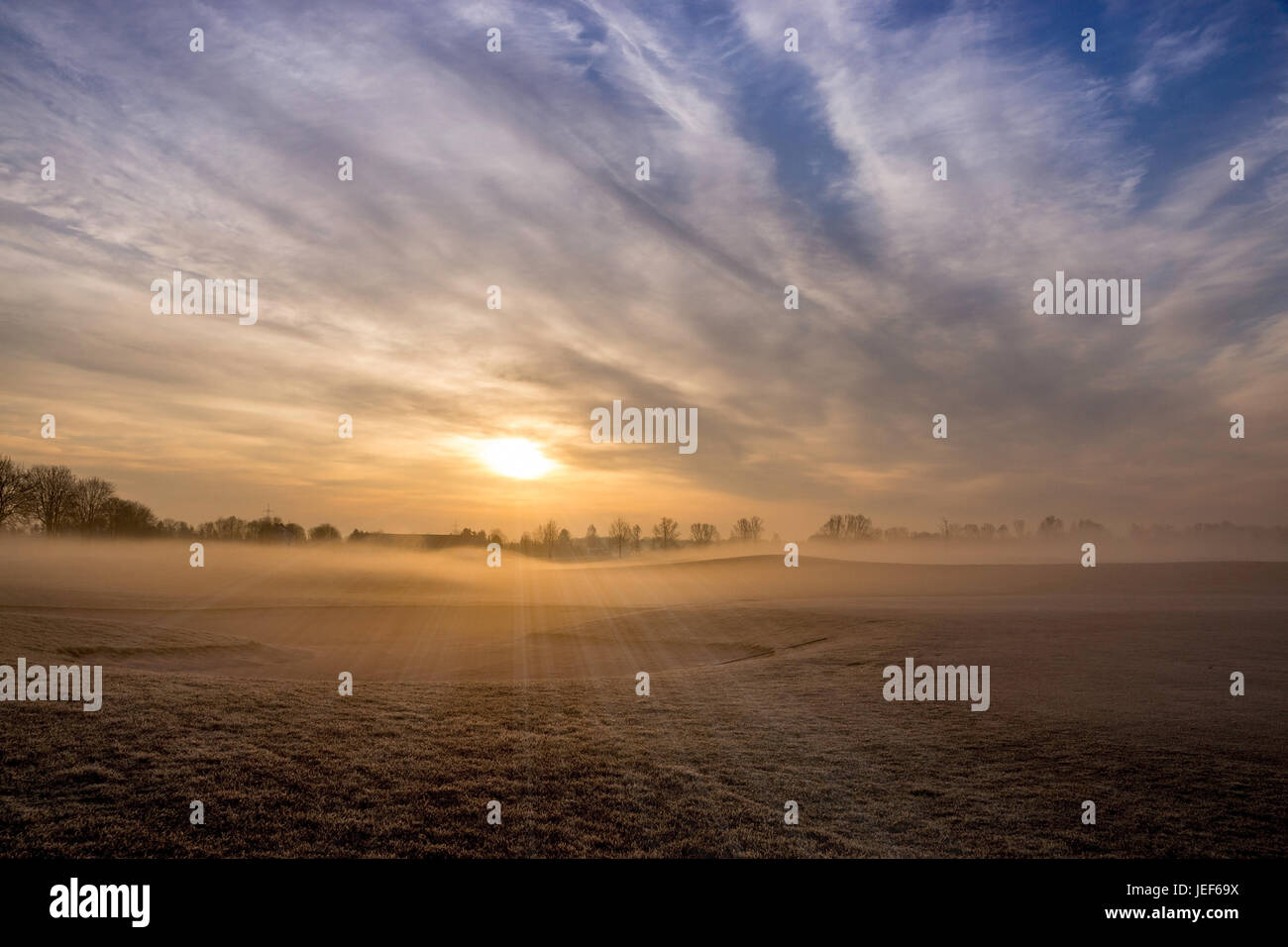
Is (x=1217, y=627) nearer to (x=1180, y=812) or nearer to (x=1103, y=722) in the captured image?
(x=1103, y=722)

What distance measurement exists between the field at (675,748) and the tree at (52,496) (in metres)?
89.2

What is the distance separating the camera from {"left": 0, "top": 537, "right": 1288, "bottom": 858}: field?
9227 millimetres

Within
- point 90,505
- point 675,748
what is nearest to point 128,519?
point 90,505

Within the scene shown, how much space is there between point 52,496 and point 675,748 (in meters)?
118

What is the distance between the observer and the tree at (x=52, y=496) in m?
91.8

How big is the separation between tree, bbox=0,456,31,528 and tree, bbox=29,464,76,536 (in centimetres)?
154

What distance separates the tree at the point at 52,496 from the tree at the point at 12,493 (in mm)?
1540

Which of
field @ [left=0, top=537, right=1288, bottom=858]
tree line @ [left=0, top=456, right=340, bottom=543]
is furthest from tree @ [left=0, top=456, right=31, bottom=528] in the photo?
field @ [left=0, top=537, right=1288, bottom=858]

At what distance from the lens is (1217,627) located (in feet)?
99.1

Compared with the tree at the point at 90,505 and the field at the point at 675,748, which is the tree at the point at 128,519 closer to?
the tree at the point at 90,505

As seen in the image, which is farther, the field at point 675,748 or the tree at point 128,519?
the tree at point 128,519

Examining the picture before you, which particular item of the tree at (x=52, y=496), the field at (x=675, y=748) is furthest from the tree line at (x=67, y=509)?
the field at (x=675, y=748)
